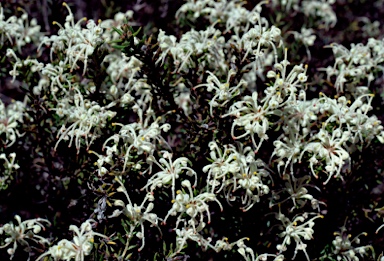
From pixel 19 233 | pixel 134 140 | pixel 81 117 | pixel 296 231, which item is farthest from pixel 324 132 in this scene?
pixel 19 233

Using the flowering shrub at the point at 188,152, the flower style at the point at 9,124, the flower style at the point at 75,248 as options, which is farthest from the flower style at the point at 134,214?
the flower style at the point at 9,124

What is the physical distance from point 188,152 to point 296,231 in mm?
432

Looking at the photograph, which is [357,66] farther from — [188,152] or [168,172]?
[168,172]

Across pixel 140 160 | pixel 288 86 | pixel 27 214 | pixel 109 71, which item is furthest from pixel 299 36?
pixel 27 214

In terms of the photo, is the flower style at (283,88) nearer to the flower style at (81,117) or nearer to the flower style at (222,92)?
the flower style at (222,92)

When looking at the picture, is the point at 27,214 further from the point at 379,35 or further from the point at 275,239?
the point at 379,35

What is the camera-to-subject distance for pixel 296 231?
160 centimetres

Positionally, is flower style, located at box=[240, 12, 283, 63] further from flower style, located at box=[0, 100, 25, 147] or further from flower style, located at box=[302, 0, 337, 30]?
flower style, located at box=[302, 0, 337, 30]

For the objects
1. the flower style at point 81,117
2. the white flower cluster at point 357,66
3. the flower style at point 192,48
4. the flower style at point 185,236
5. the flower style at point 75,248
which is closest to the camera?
the flower style at point 75,248

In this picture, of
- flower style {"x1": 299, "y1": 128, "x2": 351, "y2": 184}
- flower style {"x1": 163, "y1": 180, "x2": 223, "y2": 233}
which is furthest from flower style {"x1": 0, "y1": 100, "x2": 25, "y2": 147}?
flower style {"x1": 299, "y1": 128, "x2": 351, "y2": 184}

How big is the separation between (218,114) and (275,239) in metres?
0.51

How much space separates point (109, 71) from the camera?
6.42 feet

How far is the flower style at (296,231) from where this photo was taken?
1.57 m

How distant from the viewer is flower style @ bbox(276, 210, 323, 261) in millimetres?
1572
